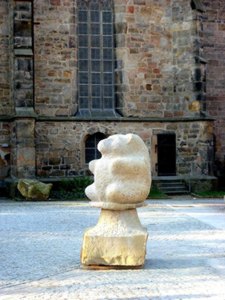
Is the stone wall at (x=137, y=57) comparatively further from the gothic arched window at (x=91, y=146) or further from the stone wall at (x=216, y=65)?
the stone wall at (x=216, y=65)

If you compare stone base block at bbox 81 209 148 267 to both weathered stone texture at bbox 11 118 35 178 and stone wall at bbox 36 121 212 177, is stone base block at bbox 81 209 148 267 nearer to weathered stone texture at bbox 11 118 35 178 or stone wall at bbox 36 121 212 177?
weathered stone texture at bbox 11 118 35 178

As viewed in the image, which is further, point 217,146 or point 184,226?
point 217,146

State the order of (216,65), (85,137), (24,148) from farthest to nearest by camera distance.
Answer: (216,65), (85,137), (24,148)

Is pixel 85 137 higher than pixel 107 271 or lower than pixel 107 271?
higher

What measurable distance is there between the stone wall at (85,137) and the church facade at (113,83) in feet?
0.11

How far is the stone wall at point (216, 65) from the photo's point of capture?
1007 inches

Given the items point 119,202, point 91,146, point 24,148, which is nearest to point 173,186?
point 91,146

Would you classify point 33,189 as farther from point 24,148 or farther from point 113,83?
point 113,83

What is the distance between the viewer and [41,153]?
22.7 meters

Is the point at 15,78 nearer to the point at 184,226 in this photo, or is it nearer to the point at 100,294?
the point at 184,226

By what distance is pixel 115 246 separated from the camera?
27.0 feet

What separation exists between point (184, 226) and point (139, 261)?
4967mm

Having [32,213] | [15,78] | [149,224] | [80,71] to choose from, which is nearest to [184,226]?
[149,224]

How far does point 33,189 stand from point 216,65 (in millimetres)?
9551
